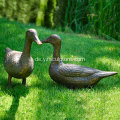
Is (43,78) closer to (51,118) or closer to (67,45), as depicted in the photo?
(51,118)

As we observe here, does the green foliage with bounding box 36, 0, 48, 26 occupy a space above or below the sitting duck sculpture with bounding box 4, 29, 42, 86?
below

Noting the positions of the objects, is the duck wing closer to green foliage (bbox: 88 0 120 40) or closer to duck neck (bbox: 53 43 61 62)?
duck neck (bbox: 53 43 61 62)

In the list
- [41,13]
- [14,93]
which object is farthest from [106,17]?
[14,93]

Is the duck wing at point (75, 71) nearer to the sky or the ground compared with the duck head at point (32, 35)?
nearer to the ground

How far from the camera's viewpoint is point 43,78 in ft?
14.3

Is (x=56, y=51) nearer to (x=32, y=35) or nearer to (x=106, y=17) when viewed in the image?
(x=32, y=35)

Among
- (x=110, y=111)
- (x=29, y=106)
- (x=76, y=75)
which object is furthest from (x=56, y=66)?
(x=110, y=111)

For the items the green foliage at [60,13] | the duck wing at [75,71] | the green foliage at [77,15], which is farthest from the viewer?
the green foliage at [77,15]

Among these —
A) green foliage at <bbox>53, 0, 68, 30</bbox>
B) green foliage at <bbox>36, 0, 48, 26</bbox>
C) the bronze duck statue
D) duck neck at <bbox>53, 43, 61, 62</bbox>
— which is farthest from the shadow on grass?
green foliage at <bbox>53, 0, 68, 30</bbox>

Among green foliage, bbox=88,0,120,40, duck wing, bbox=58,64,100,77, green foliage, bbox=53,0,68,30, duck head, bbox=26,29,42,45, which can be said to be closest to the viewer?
duck head, bbox=26,29,42,45

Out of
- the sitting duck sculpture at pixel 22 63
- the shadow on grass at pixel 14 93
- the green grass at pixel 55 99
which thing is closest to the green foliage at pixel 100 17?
the green grass at pixel 55 99

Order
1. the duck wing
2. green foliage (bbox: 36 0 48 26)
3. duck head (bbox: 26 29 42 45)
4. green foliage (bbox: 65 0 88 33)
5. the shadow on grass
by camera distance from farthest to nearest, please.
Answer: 1. green foliage (bbox: 65 0 88 33)
2. green foliage (bbox: 36 0 48 26)
3. the duck wing
4. duck head (bbox: 26 29 42 45)
5. the shadow on grass

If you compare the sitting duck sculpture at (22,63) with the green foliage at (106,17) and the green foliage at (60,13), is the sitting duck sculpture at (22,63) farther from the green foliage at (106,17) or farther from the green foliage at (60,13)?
the green foliage at (60,13)

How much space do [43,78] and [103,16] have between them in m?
4.11
